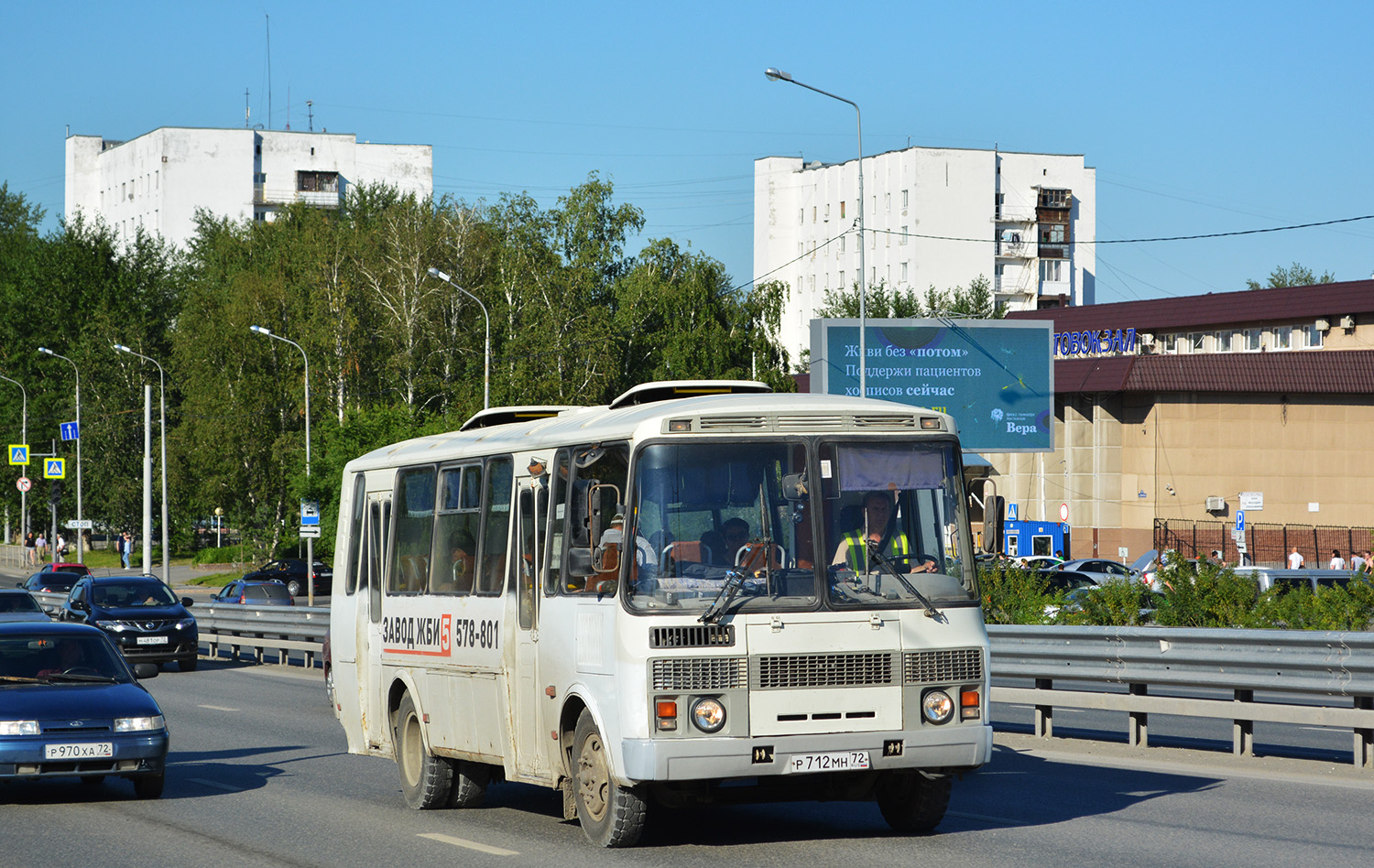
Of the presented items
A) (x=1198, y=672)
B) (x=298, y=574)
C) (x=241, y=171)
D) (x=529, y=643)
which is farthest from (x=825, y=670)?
(x=241, y=171)

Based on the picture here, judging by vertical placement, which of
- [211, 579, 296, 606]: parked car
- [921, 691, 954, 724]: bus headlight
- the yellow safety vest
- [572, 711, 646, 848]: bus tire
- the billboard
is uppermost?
the billboard

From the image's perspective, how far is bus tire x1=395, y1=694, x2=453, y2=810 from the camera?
11.9 metres

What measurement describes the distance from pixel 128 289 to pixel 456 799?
85.6m

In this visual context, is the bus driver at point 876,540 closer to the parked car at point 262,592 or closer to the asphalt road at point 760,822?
the asphalt road at point 760,822

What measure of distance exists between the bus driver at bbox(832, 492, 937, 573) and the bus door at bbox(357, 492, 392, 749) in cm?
492

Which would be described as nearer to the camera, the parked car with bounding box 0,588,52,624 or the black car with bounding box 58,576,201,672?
the parked car with bounding box 0,588,52,624

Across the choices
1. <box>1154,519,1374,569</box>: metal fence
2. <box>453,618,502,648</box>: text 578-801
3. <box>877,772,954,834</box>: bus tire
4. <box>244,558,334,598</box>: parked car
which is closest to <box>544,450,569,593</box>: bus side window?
<box>453,618,502,648</box>: text 578-801

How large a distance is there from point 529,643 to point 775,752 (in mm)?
2117

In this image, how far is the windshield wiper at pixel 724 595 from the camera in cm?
895

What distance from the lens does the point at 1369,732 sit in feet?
42.2

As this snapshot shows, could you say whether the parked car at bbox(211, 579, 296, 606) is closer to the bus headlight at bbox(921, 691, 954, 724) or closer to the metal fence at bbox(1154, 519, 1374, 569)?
the metal fence at bbox(1154, 519, 1374, 569)

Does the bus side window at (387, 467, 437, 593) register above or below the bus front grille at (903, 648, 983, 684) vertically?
above

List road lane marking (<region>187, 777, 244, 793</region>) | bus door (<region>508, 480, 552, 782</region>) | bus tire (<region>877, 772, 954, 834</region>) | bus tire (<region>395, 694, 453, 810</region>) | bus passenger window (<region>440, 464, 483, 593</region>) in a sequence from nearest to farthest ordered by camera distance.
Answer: bus tire (<region>877, 772, 954, 834</region>) < bus door (<region>508, 480, 552, 782</region>) < bus passenger window (<region>440, 464, 483, 593</region>) < bus tire (<region>395, 694, 453, 810</region>) < road lane marking (<region>187, 777, 244, 793</region>)

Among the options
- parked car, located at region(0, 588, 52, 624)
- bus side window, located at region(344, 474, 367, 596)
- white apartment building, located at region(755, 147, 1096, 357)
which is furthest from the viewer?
white apartment building, located at region(755, 147, 1096, 357)
